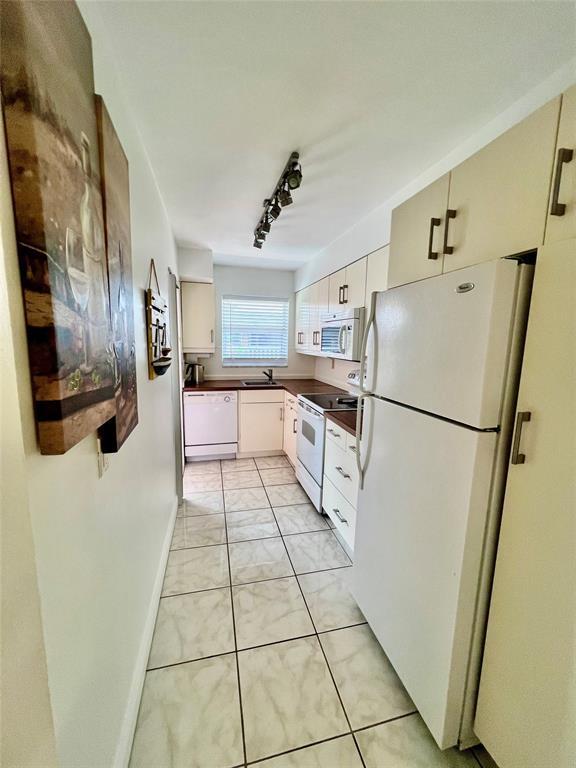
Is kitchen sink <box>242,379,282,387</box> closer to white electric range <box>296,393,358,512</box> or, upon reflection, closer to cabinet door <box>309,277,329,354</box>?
cabinet door <box>309,277,329,354</box>

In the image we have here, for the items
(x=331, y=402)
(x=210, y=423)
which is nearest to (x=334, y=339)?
(x=331, y=402)

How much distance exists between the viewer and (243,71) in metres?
1.16

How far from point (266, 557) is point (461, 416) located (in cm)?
176

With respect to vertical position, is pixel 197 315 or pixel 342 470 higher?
pixel 197 315

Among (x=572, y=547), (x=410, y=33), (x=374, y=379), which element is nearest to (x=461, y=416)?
(x=572, y=547)

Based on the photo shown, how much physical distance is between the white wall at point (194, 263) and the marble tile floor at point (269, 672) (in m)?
2.71

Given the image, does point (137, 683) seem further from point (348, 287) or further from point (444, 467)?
point (348, 287)

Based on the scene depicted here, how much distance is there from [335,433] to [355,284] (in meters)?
1.29

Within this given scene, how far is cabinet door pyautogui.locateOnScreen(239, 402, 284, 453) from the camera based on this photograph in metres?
3.75

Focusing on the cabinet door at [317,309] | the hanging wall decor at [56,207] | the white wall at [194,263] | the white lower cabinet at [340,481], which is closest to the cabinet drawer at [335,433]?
the white lower cabinet at [340,481]

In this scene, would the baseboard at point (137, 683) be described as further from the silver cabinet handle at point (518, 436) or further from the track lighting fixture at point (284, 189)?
the track lighting fixture at point (284, 189)

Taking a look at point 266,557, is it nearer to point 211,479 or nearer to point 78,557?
point 211,479

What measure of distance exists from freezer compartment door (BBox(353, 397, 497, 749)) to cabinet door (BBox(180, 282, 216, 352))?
2.73m

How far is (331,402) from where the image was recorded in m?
2.78
